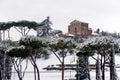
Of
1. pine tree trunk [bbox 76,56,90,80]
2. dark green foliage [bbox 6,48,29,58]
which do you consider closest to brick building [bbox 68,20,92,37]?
pine tree trunk [bbox 76,56,90,80]

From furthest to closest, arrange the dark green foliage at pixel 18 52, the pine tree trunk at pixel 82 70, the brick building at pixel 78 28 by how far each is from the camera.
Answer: the brick building at pixel 78 28, the pine tree trunk at pixel 82 70, the dark green foliage at pixel 18 52

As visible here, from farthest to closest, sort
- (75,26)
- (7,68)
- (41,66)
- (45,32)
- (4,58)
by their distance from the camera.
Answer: (75,26), (45,32), (41,66), (7,68), (4,58)

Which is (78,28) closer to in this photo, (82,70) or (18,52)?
(82,70)

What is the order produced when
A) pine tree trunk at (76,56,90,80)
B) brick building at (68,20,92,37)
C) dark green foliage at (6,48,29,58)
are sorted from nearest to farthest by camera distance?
dark green foliage at (6,48,29,58) < pine tree trunk at (76,56,90,80) < brick building at (68,20,92,37)

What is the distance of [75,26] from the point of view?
14162 centimetres

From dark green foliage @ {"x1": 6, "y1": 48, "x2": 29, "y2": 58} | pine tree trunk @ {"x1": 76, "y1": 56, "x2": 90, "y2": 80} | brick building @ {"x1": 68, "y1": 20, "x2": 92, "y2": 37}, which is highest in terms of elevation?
brick building @ {"x1": 68, "y1": 20, "x2": 92, "y2": 37}

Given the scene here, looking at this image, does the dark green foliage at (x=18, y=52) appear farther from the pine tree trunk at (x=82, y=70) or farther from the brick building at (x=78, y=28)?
the brick building at (x=78, y=28)

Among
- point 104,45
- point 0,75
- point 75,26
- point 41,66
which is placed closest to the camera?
point 104,45

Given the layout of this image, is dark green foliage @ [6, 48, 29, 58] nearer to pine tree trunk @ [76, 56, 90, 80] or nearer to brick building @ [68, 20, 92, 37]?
pine tree trunk @ [76, 56, 90, 80]

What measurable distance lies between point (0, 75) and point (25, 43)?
477 inches

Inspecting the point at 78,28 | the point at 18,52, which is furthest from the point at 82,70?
the point at 78,28

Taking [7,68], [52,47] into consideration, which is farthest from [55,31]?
[52,47]

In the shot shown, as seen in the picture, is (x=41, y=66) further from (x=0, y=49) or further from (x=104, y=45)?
(x=104, y=45)

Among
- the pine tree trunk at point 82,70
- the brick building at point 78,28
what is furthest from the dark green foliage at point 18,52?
the brick building at point 78,28
